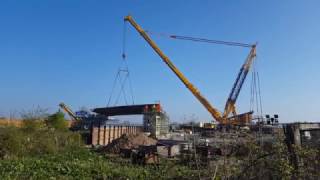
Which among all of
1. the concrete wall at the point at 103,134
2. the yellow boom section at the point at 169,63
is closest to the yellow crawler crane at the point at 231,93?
the yellow boom section at the point at 169,63

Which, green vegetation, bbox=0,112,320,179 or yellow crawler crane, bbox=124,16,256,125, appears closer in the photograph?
green vegetation, bbox=0,112,320,179

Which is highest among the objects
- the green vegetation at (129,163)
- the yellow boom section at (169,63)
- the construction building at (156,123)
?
the yellow boom section at (169,63)

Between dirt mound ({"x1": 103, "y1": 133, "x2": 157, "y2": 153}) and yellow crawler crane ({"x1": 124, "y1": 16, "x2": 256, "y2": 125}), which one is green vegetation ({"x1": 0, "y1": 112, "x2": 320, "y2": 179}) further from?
yellow crawler crane ({"x1": 124, "y1": 16, "x2": 256, "y2": 125})

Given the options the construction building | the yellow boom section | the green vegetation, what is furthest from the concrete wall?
the yellow boom section

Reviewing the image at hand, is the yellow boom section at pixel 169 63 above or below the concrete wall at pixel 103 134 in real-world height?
above

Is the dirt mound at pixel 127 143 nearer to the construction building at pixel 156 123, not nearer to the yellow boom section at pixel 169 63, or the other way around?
the construction building at pixel 156 123

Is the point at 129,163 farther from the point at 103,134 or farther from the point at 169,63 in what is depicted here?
the point at 169,63

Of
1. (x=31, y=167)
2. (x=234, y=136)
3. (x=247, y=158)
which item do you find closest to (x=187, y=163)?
(x=234, y=136)

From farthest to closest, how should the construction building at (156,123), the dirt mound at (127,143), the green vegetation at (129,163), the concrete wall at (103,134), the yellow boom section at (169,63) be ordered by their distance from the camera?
the yellow boom section at (169,63)
the construction building at (156,123)
the concrete wall at (103,134)
the dirt mound at (127,143)
the green vegetation at (129,163)

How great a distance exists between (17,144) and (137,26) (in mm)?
37173

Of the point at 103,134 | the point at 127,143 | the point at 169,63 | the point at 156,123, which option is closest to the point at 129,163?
the point at 127,143

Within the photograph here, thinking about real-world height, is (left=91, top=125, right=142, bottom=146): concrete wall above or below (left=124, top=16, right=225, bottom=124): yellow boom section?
below

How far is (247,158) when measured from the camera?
6.39 m

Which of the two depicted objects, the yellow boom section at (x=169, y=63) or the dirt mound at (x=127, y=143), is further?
the yellow boom section at (x=169, y=63)
